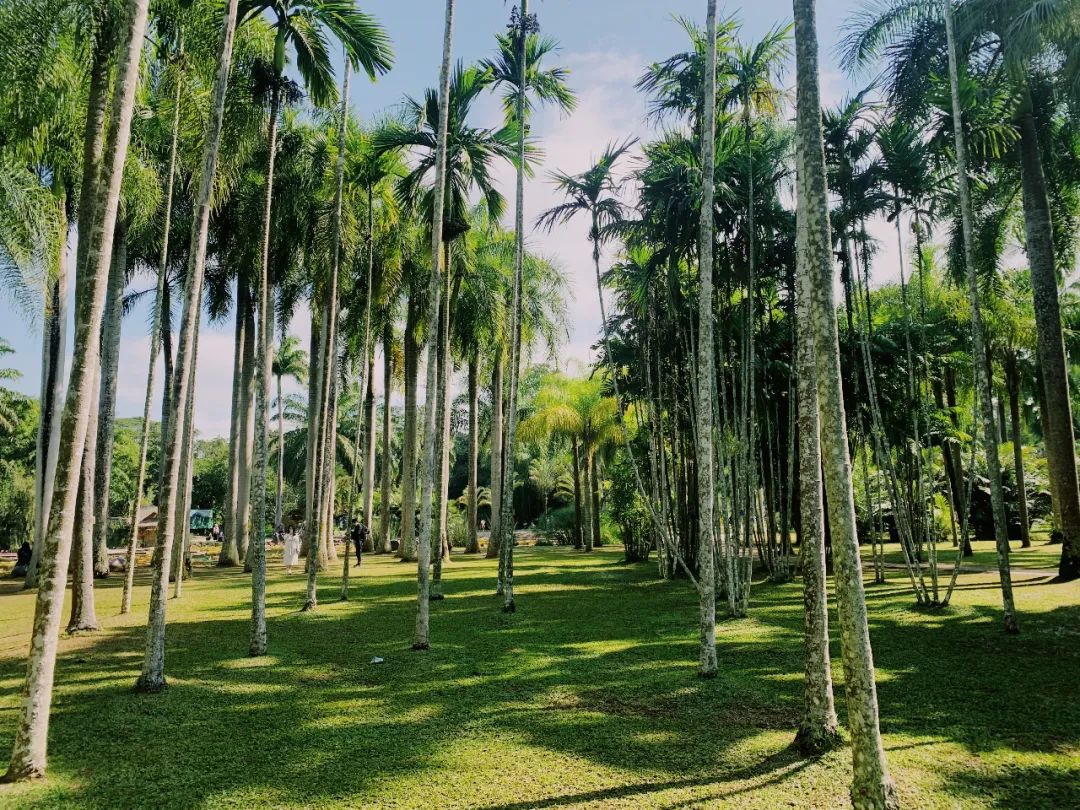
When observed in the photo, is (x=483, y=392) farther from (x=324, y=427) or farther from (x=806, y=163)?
(x=806, y=163)

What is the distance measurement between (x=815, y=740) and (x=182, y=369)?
756cm

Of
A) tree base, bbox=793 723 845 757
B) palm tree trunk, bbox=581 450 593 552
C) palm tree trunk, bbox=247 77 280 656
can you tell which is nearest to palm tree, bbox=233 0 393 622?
palm tree trunk, bbox=247 77 280 656

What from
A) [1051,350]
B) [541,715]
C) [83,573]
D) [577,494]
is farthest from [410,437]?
[541,715]

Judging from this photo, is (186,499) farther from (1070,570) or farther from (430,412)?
(1070,570)

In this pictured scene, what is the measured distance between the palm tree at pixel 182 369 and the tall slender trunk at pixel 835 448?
19.4 ft

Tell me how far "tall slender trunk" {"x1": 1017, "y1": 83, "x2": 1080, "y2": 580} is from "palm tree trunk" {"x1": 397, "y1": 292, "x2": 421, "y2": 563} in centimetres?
1679

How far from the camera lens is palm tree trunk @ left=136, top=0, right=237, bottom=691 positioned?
6.99 m

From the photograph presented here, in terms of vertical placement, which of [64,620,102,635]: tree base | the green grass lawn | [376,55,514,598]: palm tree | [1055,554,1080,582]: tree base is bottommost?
the green grass lawn

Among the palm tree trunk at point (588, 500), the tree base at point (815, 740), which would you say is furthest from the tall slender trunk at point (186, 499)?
the palm tree trunk at point (588, 500)

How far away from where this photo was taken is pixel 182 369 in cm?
801

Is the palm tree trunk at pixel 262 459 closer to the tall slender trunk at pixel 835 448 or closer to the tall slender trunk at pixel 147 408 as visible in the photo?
the tall slender trunk at pixel 147 408

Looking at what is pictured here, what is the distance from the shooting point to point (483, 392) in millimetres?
45125

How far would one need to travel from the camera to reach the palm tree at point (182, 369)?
22.9 ft

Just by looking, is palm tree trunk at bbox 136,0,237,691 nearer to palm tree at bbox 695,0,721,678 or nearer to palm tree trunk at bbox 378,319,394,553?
palm tree at bbox 695,0,721,678
